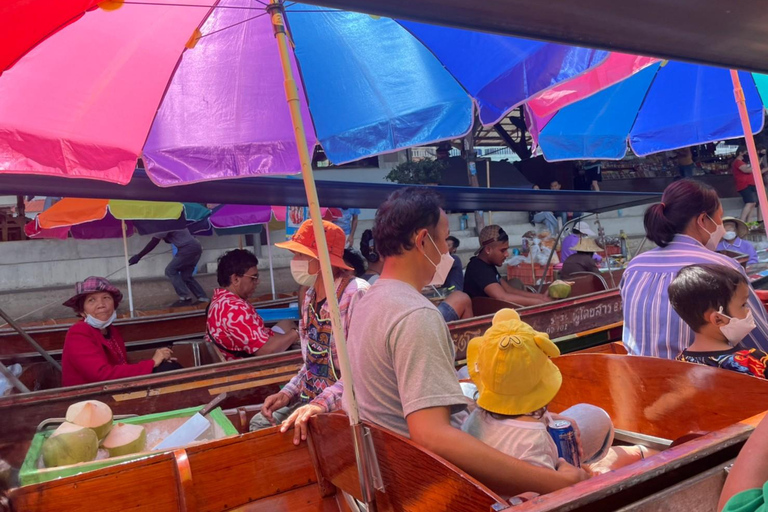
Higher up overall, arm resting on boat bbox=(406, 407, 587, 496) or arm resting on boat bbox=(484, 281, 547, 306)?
arm resting on boat bbox=(406, 407, 587, 496)

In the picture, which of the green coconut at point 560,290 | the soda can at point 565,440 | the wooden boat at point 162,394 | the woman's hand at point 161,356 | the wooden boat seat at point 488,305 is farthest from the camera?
the green coconut at point 560,290

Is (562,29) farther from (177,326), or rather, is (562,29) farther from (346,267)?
(177,326)

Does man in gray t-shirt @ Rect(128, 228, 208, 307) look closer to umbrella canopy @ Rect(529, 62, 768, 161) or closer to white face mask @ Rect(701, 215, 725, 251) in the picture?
umbrella canopy @ Rect(529, 62, 768, 161)

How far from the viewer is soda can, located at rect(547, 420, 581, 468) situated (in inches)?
64.2

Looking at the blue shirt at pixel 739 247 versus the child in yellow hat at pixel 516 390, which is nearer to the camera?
the child in yellow hat at pixel 516 390

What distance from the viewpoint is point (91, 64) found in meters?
3.07

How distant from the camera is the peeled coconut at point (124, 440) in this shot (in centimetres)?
271

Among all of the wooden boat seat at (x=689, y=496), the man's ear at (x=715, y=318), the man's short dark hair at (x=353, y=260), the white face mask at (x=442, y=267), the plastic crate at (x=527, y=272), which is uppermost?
the white face mask at (x=442, y=267)

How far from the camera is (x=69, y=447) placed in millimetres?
2506

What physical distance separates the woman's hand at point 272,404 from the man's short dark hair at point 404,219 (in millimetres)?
1312

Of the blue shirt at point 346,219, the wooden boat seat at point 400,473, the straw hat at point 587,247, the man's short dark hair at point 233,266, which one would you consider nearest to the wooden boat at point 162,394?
the man's short dark hair at point 233,266

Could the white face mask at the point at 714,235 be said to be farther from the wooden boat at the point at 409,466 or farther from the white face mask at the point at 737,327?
the wooden boat at the point at 409,466

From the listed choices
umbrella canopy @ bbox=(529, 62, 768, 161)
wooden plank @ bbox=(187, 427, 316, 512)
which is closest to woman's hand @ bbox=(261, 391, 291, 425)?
wooden plank @ bbox=(187, 427, 316, 512)

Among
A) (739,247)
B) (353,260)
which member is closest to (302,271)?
(353,260)
